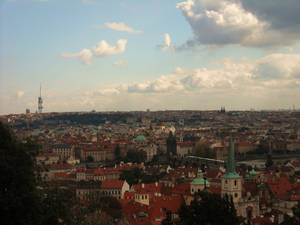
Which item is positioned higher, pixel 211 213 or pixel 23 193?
pixel 23 193

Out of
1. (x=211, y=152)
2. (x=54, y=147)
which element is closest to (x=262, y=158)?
(x=211, y=152)

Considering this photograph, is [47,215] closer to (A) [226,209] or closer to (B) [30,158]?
(B) [30,158]

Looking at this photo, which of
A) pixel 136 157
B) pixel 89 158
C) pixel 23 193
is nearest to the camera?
pixel 23 193

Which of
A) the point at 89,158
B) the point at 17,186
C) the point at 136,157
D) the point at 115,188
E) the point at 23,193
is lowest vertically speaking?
the point at 89,158

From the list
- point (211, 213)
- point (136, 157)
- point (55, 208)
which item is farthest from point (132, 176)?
point (55, 208)

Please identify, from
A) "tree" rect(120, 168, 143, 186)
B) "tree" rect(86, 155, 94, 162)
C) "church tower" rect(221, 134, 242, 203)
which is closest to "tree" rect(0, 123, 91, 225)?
"church tower" rect(221, 134, 242, 203)

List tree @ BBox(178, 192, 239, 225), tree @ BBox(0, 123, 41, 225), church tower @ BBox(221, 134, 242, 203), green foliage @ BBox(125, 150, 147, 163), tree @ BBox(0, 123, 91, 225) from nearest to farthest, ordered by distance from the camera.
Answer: tree @ BBox(0, 123, 41, 225)
tree @ BBox(0, 123, 91, 225)
tree @ BBox(178, 192, 239, 225)
church tower @ BBox(221, 134, 242, 203)
green foliage @ BBox(125, 150, 147, 163)

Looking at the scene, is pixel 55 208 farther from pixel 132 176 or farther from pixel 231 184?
pixel 132 176

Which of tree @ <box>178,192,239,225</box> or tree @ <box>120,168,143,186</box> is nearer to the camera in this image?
tree @ <box>178,192,239,225</box>

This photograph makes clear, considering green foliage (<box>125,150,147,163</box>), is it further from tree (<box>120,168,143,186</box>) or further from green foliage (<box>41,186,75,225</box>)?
green foliage (<box>41,186,75,225</box>)

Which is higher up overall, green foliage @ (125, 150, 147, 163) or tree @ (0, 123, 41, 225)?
tree @ (0, 123, 41, 225)

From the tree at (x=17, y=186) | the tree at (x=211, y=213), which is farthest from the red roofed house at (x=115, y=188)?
the tree at (x=17, y=186)

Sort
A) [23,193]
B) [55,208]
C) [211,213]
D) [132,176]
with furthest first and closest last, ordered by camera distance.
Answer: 1. [132,176]
2. [211,213]
3. [55,208]
4. [23,193]

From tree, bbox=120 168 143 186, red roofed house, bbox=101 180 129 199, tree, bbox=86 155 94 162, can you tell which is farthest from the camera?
tree, bbox=86 155 94 162
